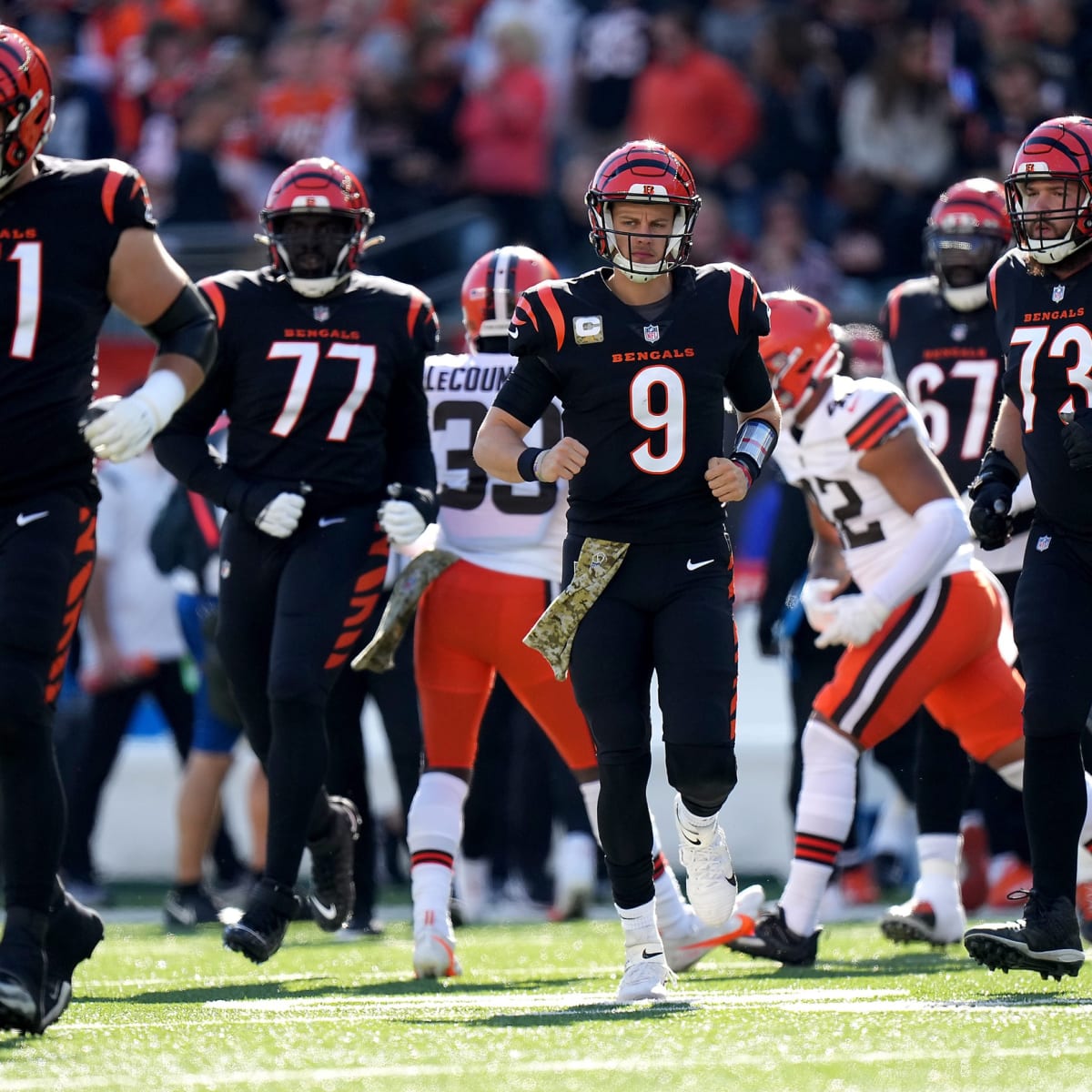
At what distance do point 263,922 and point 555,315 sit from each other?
5.72ft

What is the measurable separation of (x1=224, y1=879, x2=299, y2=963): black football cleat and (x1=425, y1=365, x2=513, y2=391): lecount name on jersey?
5.14 ft

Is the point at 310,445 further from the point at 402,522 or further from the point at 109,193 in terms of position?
the point at 109,193

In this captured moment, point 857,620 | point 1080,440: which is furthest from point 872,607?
point 1080,440

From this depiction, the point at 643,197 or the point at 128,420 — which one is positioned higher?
the point at 643,197

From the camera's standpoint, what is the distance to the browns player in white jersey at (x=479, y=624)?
5797 millimetres

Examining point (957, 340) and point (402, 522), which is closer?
point (402, 522)

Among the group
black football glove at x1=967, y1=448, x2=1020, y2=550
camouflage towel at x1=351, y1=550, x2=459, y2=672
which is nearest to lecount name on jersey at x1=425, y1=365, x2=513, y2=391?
camouflage towel at x1=351, y1=550, x2=459, y2=672

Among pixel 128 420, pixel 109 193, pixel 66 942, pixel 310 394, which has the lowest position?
pixel 66 942

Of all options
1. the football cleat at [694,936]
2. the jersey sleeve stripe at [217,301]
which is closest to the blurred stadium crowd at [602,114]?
the jersey sleeve stripe at [217,301]

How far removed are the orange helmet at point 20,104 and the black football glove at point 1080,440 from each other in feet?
7.73

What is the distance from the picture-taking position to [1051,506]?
16.6ft

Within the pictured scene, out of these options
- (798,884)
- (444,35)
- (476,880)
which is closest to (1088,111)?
(444,35)

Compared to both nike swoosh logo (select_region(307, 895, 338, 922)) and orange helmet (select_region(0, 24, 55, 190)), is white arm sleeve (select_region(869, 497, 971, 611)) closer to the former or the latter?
nike swoosh logo (select_region(307, 895, 338, 922))

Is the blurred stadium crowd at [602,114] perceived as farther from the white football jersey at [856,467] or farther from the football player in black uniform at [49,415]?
the football player in black uniform at [49,415]
